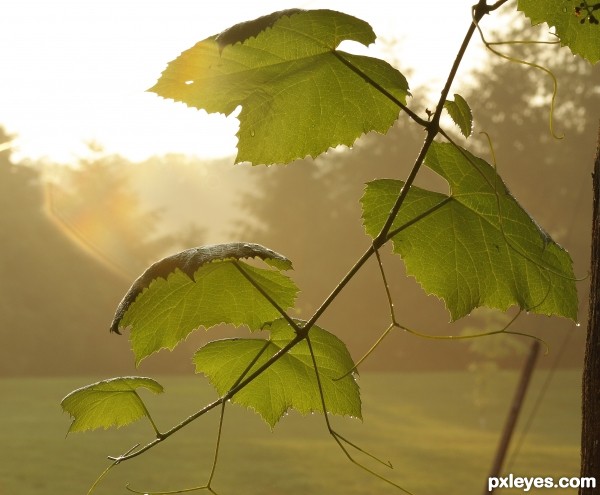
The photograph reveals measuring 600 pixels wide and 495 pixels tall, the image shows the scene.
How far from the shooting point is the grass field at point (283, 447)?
7551 millimetres

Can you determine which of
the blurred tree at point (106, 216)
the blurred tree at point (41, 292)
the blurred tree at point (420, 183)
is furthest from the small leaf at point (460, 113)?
the blurred tree at point (106, 216)

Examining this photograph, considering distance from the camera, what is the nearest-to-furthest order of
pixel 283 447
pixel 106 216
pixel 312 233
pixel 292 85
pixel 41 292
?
pixel 292 85 < pixel 283 447 < pixel 41 292 < pixel 312 233 < pixel 106 216

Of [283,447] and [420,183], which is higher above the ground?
[420,183]

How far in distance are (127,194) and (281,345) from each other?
1702 centimetres

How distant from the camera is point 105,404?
1.19 feet

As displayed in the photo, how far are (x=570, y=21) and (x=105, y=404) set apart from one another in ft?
0.84

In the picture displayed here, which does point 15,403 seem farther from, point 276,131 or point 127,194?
point 276,131

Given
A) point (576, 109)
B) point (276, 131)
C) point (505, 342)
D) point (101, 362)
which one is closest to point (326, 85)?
point (276, 131)

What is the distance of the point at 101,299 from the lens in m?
14.4

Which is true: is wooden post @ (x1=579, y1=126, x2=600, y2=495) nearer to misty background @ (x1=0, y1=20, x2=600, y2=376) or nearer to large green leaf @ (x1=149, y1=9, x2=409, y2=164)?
large green leaf @ (x1=149, y1=9, x2=409, y2=164)

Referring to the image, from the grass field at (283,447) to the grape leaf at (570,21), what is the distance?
655 cm

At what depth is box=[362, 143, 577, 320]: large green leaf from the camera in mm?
376

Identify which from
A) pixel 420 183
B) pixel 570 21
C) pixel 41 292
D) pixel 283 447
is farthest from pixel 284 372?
pixel 420 183

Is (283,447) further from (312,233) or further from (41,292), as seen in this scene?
(312,233)
